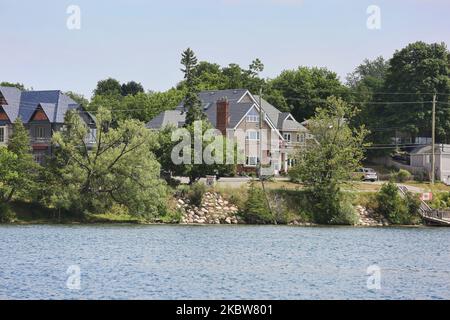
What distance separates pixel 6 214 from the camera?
65688mm

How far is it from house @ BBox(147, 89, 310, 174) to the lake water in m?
32.1

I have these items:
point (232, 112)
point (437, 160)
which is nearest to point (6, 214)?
point (232, 112)

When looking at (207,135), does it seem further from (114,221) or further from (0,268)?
(0,268)

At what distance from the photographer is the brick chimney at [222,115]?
94.1 metres

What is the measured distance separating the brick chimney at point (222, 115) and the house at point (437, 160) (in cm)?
2214

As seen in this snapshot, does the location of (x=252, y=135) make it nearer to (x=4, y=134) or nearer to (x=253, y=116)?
(x=253, y=116)

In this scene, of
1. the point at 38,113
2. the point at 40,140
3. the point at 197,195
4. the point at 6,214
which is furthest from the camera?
the point at 38,113

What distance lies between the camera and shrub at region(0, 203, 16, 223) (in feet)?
215

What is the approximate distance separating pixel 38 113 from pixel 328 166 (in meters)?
35.2

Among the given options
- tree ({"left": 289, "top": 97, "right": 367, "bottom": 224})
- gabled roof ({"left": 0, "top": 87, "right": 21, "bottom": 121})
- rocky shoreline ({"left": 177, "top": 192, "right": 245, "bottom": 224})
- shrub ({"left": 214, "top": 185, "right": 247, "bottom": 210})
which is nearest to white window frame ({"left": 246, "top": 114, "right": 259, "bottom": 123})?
tree ({"left": 289, "top": 97, "right": 367, "bottom": 224})

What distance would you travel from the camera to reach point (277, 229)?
2616 inches
